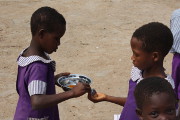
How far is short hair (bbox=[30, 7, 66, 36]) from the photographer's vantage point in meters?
2.54

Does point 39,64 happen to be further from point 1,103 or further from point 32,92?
point 1,103

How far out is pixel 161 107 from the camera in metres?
1.96

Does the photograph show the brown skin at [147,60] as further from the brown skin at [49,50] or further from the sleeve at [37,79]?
the sleeve at [37,79]

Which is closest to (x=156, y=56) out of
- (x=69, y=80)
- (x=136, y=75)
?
(x=136, y=75)

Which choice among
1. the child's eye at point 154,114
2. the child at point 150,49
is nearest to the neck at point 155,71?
the child at point 150,49

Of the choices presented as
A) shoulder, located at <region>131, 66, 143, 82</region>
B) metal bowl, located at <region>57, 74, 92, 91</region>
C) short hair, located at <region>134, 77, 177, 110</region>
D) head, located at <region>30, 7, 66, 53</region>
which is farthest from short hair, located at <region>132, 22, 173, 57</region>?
metal bowl, located at <region>57, 74, 92, 91</region>

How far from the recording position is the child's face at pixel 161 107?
1.94 metres

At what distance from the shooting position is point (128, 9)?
8844 millimetres

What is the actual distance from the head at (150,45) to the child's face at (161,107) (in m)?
0.43

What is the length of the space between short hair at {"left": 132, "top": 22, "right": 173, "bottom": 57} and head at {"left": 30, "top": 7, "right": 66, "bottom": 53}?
56 cm

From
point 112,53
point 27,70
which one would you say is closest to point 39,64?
point 27,70

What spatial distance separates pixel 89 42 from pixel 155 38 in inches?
176

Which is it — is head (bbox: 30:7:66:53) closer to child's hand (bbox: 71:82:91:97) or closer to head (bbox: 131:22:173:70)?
child's hand (bbox: 71:82:91:97)

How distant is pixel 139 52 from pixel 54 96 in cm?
64
